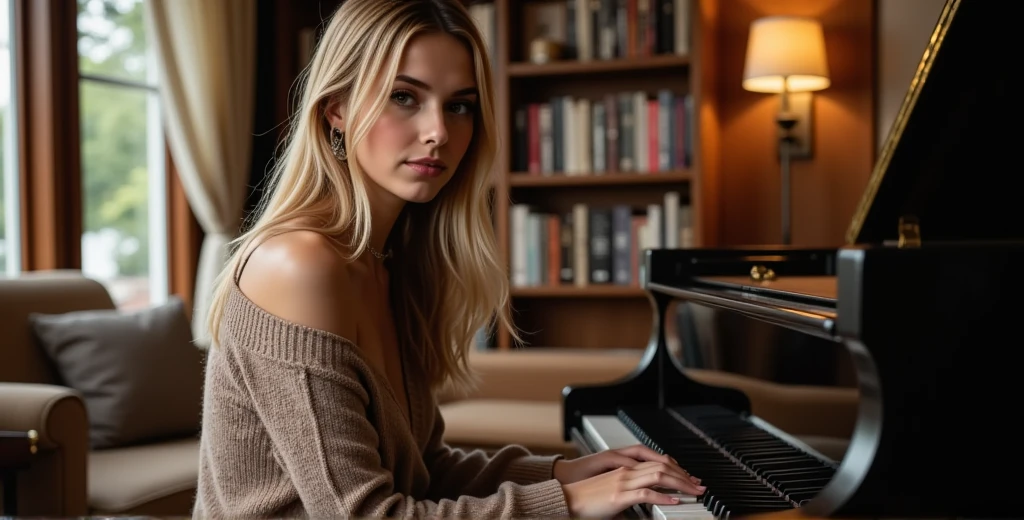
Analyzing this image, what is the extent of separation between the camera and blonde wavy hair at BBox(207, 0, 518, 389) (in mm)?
1290

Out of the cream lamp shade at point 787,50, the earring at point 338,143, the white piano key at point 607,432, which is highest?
the cream lamp shade at point 787,50

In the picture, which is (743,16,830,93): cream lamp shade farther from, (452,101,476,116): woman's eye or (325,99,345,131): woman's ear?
(325,99,345,131): woman's ear

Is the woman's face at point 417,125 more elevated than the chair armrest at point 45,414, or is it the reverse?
the woman's face at point 417,125

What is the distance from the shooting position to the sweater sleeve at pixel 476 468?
155 cm

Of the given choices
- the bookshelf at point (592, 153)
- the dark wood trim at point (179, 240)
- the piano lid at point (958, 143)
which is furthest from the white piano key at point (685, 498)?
the dark wood trim at point (179, 240)

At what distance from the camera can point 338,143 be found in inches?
54.2

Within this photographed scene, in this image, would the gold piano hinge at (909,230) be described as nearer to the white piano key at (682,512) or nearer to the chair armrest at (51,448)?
the white piano key at (682,512)

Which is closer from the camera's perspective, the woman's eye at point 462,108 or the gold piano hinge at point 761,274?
the woman's eye at point 462,108

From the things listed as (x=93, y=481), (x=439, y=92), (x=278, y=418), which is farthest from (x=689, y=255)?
(x=93, y=481)

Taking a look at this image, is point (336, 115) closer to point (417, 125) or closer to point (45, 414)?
point (417, 125)

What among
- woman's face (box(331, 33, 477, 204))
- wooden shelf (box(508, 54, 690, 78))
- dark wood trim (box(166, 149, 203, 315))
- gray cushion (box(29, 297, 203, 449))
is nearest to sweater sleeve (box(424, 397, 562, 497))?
woman's face (box(331, 33, 477, 204))

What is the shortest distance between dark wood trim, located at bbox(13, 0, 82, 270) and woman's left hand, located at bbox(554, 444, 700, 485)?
2485 millimetres

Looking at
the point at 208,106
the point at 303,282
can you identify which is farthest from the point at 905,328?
the point at 208,106

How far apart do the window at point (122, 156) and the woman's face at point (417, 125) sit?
104 inches
